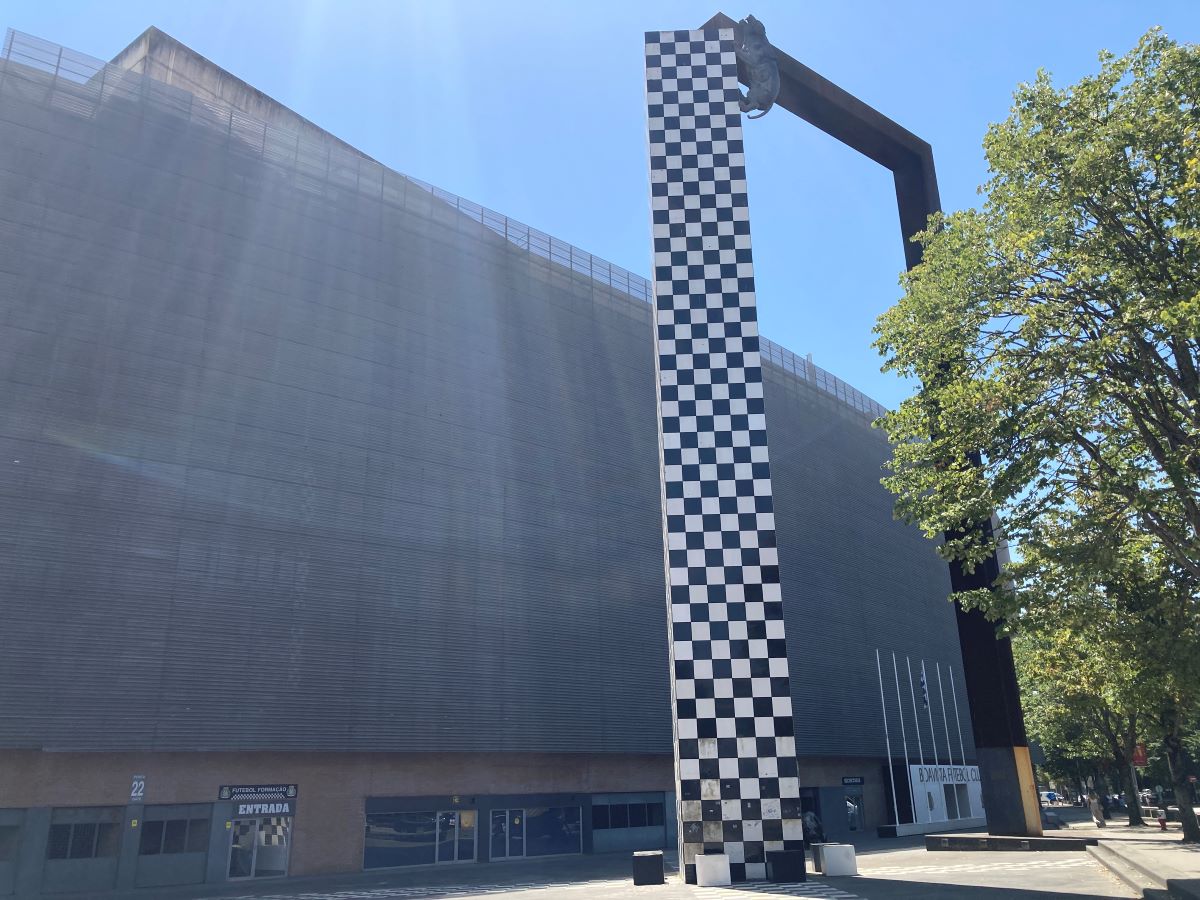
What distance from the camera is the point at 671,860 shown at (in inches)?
1277

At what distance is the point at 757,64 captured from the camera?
25078 mm

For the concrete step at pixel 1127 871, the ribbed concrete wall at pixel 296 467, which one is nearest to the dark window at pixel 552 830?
the ribbed concrete wall at pixel 296 467

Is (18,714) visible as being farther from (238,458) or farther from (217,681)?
(238,458)

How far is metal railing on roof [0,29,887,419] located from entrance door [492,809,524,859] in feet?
80.4

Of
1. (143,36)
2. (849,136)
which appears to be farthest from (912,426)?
(143,36)

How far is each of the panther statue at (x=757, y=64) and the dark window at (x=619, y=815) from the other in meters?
29.0

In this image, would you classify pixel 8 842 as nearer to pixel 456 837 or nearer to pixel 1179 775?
pixel 456 837

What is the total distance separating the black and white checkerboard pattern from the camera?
18047 mm

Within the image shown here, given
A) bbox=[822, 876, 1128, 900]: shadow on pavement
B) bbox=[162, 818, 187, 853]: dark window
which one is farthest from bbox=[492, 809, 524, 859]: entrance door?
bbox=[822, 876, 1128, 900]: shadow on pavement

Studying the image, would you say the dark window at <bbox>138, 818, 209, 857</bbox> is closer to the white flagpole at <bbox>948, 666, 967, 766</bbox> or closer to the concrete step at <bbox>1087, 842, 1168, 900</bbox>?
the concrete step at <bbox>1087, 842, 1168, 900</bbox>

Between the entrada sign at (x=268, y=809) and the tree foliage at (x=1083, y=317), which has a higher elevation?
the tree foliage at (x=1083, y=317)

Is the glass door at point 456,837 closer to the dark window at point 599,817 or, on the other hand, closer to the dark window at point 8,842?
the dark window at point 599,817

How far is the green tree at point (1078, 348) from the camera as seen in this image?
648 inches

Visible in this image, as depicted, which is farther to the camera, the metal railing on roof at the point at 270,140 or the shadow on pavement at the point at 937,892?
the metal railing on roof at the point at 270,140
